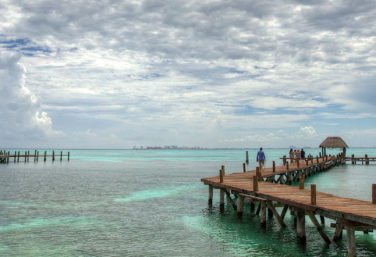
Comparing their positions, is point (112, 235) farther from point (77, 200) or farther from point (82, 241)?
point (77, 200)

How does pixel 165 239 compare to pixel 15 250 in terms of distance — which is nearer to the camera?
pixel 15 250

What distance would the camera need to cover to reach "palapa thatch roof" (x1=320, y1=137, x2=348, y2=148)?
2707 inches

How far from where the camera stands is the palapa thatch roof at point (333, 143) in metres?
68.8

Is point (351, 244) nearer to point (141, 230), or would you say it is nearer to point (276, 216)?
point (276, 216)

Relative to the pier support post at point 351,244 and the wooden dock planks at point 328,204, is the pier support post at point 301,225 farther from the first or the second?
the pier support post at point 351,244

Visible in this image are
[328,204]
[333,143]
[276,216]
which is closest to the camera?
[328,204]

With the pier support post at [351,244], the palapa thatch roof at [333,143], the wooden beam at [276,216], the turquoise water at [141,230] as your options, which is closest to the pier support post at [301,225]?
the turquoise water at [141,230]

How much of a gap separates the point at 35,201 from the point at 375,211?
21.2m

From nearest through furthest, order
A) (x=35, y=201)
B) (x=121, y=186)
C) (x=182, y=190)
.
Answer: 1. (x=35, y=201)
2. (x=182, y=190)
3. (x=121, y=186)

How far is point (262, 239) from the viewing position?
15047mm

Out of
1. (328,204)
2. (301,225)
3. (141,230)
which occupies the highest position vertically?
(328,204)

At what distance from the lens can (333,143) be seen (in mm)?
69312

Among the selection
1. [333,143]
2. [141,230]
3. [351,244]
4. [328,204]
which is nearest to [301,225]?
[328,204]

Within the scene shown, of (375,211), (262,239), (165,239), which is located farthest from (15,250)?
(375,211)
